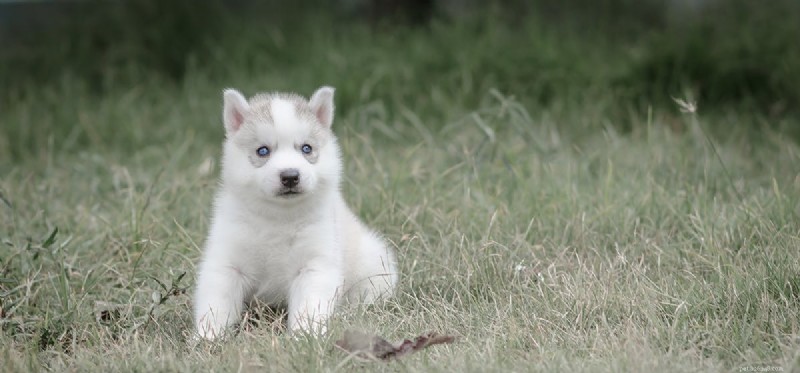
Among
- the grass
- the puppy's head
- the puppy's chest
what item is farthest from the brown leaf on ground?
the puppy's head

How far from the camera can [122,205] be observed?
5828 mm

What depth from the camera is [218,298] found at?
4.21 m

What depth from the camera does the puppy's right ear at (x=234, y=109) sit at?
14.3 ft

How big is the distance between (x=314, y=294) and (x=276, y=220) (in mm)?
405

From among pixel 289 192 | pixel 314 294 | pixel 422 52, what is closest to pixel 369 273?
pixel 314 294

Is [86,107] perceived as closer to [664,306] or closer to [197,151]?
[197,151]

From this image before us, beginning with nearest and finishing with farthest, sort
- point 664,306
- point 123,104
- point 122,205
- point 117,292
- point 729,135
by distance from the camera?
1. point 664,306
2. point 117,292
3. point 122,205
4. point 729,135
5. point 123,104

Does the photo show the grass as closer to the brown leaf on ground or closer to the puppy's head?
the brown leaf on ground

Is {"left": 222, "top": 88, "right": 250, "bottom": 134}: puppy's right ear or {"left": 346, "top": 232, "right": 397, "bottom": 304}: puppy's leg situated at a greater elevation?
{"left": 222, "top": 88, "right": 250, "bottom": 134}: puppy's right ear

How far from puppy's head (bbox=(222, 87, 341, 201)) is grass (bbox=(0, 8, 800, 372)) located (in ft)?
1.93

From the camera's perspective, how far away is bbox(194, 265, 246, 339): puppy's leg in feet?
13.5

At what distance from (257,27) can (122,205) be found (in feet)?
14.1

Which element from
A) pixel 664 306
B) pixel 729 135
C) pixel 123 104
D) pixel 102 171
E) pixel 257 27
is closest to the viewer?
pixel 664 306

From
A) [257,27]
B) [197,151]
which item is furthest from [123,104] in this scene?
[257,27]
